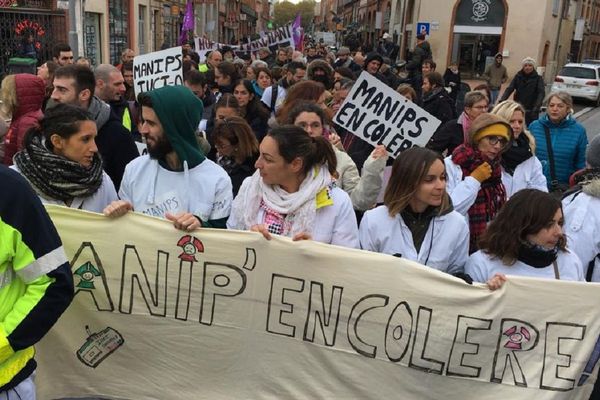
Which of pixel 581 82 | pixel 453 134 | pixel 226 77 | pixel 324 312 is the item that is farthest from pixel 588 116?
pixel 324 312

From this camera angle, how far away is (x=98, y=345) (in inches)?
117

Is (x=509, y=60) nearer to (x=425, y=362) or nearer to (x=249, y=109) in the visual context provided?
(x=249, y=109)

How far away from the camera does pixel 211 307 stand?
9.51 ft

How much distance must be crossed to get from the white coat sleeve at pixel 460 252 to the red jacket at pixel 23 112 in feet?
9.00

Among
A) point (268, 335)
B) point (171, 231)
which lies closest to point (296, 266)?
point (268, 335)

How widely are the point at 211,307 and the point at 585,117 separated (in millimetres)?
18524

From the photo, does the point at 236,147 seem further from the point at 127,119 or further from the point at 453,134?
the point at 453,134

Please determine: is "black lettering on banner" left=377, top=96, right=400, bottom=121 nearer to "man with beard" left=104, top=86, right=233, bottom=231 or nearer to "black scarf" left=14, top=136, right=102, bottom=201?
"man with beard" left=104, top=86, right=233, bottom=231

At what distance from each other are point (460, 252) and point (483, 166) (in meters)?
0.82

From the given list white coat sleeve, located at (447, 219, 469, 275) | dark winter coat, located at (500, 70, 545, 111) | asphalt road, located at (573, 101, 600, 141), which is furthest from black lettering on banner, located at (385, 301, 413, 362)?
asphalt road, located at (573, 101, 600, 141)

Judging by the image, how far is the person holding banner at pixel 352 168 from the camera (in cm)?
365

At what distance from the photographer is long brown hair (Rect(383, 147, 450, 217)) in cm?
292

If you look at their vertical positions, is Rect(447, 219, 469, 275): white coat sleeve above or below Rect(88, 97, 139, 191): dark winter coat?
below

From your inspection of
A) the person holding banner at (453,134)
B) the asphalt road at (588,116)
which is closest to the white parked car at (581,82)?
the asphalt road at (588,116)
